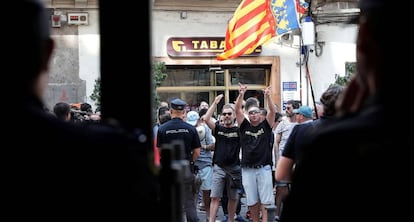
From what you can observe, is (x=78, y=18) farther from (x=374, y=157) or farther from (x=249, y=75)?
(x=374, y=157)

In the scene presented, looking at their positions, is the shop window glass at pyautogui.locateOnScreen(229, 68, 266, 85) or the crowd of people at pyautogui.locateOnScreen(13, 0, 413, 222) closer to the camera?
the crowd of people at pyautogui.locateOnScreen(13, 0, 413, 222)

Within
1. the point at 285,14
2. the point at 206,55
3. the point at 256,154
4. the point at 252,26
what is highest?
the point at 285,14

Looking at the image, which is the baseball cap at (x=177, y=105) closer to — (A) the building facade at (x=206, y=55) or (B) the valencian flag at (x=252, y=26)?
(B) the valencian flag at (x=252, y=26)

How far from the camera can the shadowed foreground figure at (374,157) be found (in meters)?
1.58

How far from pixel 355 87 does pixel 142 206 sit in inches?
26.1

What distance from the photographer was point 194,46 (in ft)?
48.2

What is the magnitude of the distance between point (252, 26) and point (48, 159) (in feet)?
29.4

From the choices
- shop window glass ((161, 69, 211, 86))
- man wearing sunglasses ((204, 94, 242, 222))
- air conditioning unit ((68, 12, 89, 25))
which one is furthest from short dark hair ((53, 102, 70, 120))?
shop window glass ((161, 69, 211, 86))

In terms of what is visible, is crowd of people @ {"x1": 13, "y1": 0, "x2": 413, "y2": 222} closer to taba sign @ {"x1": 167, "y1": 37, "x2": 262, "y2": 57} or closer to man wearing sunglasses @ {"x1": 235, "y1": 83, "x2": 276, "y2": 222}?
man wearing sunglasses @ {"x1": 235, "y1": 83, "x2": 276, "y2": 222}

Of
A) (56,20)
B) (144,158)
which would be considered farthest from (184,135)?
(56,20)

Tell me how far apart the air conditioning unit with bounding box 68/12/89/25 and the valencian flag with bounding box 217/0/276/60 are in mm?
4839

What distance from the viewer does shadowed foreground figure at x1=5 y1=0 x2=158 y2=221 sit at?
1492mm

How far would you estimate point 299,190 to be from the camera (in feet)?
5.49

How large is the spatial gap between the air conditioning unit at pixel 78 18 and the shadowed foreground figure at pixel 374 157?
13.0m
